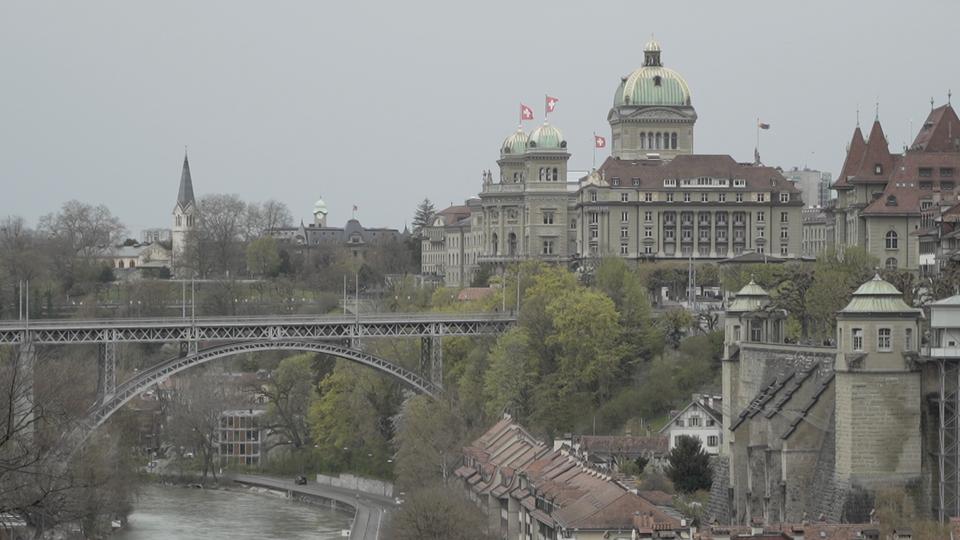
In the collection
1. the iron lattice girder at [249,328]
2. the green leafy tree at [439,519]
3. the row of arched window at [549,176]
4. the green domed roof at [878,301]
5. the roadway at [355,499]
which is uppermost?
the row of arched window at [549,176]

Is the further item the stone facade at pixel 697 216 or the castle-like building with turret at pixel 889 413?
the stone facade at pixel 697 216

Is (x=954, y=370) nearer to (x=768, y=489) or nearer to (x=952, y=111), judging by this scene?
(x=768, y=489)

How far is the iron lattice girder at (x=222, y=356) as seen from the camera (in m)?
84.6

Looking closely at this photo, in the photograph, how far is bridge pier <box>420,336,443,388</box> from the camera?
91.9 meters

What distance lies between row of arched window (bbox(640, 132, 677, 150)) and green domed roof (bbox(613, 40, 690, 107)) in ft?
5.33

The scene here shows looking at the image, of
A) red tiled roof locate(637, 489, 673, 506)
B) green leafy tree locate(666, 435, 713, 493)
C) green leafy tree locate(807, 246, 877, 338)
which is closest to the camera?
red tiled roof locate(637, 489, 673, 506)

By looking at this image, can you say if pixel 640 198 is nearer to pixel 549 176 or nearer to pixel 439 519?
pixel 549 176

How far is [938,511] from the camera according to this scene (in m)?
49.9

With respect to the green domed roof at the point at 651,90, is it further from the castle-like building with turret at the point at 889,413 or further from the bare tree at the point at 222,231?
the castle-like building with turret at the point at 889,413

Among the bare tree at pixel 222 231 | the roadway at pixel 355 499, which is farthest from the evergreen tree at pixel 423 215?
the roadway at pixel 355 499

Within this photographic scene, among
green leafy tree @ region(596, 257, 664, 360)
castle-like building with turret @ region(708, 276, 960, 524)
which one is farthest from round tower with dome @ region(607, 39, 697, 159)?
castle-like building with turret @ region(708, 276, 960, 524)

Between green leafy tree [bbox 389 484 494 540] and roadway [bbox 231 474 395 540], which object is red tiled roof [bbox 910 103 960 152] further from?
green leafy tree [bbox 389 484 494 540]

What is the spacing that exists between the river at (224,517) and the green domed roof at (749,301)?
22129 millimetres

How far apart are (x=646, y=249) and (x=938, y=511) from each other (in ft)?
218
